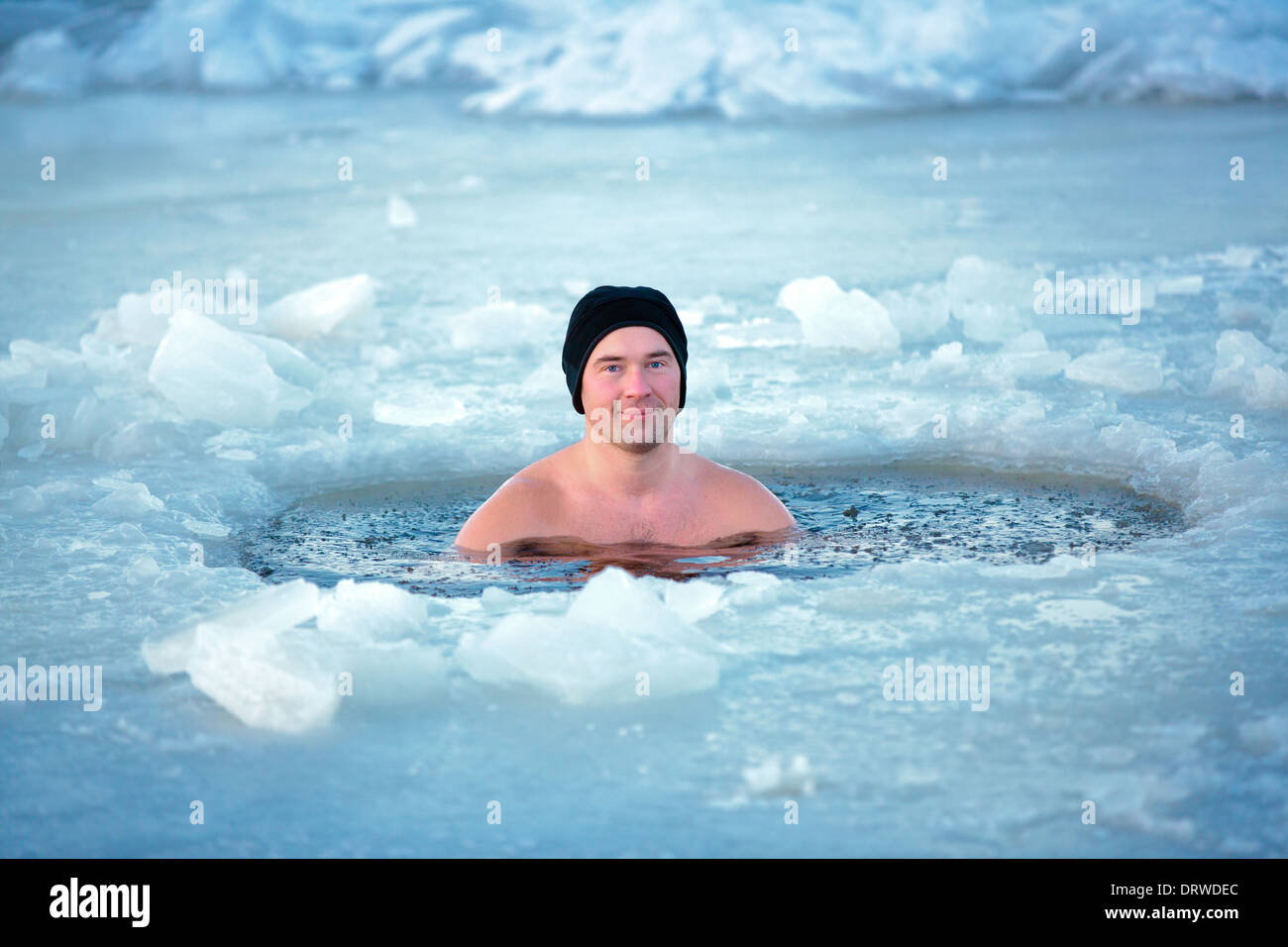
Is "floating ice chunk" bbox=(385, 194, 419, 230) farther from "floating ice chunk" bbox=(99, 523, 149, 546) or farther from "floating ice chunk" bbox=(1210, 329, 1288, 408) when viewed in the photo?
"floating ice chunk" bbox=(99, 523, 149, 546)

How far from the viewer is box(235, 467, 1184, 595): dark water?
358cm

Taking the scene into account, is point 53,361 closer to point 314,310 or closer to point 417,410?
point 314,310

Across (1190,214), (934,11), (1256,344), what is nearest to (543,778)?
(1256,344)

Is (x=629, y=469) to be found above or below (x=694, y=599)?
above

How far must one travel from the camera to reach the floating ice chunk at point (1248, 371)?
4676 millimetres

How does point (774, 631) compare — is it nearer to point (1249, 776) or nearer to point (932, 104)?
point (1249, 776)

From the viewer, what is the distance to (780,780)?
7.48 ft

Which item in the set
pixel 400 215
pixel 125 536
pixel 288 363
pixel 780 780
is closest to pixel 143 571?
pixel 125 536

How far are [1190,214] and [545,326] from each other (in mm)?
3861

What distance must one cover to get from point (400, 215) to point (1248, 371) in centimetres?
532

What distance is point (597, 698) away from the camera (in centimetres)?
259

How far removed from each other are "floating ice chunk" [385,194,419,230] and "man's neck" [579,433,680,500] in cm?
510

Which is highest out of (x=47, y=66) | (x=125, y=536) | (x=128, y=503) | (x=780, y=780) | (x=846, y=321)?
(x=47, y=66)

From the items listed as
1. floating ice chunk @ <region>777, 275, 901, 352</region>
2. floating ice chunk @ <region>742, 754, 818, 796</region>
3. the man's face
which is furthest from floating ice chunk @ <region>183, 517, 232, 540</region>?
Answer: floating ice chunk @ <region>777, 275, 901, 352</region>
